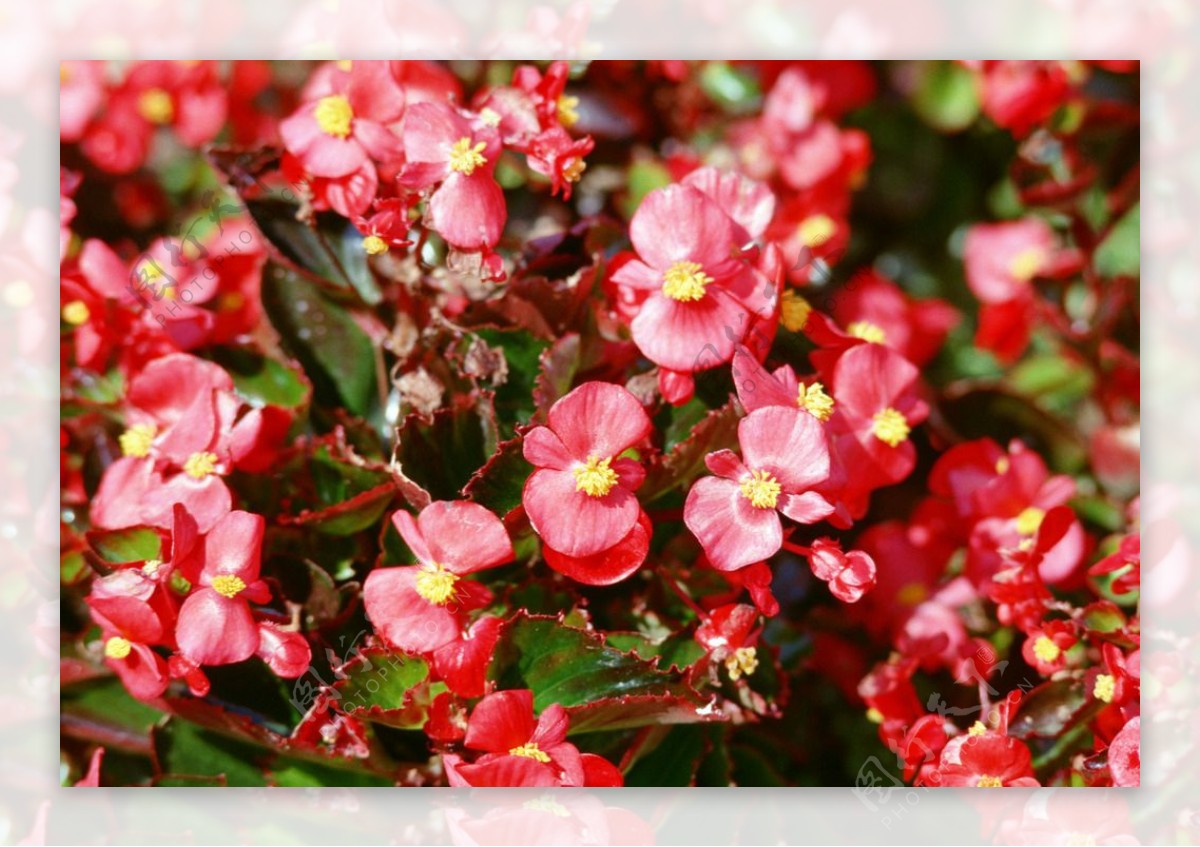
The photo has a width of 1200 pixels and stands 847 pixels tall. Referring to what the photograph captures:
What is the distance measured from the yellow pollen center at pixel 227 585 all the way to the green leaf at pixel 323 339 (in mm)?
259

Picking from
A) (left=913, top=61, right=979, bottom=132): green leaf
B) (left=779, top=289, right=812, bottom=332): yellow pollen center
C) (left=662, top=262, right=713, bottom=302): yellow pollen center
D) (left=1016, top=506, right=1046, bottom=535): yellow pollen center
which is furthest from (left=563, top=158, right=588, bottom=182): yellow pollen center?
(left=913, top=61, right=979, bottom=132): green leaf

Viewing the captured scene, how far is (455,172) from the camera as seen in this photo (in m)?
1.07

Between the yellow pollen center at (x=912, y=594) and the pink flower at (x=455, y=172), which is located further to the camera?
the yellow pollen center at (x=912, y=594)

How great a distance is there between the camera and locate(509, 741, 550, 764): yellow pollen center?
1056mm

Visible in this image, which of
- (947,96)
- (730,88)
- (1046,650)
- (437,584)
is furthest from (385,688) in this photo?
(947,96)

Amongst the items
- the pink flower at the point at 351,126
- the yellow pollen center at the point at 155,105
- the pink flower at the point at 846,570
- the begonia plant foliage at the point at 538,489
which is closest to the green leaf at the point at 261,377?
the begonia plant foliage at the point at 538,489

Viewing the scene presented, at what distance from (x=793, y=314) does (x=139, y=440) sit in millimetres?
659

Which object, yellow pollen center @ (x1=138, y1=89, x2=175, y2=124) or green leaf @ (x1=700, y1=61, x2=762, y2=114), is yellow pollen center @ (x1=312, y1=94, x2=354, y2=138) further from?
green leaf @ (x1=700, y1=61, x2=762, y2=114)

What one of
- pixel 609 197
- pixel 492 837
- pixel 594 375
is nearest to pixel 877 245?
pixel 609 197

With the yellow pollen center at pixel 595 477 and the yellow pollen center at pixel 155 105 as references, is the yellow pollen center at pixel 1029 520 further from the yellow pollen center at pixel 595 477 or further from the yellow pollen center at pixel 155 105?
the yellow pollen center at pixel 155 105

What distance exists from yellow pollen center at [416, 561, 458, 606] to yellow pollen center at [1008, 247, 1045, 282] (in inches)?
37.5

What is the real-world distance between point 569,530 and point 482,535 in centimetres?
8

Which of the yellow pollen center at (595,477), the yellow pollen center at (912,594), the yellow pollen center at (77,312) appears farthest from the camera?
the yellow pollen center at (912,594)

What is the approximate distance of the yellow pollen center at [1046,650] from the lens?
1.16m
